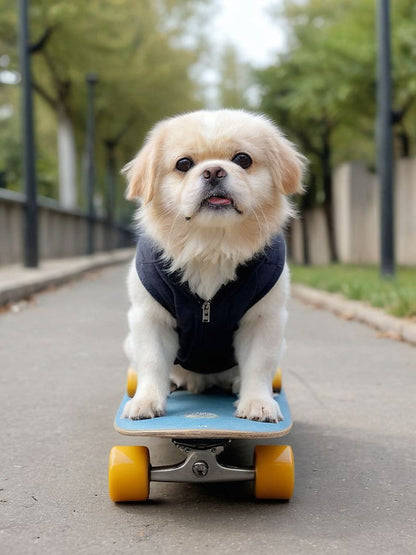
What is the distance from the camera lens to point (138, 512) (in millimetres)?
2852

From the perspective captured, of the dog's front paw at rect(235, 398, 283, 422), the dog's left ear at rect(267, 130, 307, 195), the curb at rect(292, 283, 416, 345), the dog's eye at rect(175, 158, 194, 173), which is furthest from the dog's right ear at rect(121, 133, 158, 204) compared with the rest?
the curb at rect(292, 283, 416, 345)

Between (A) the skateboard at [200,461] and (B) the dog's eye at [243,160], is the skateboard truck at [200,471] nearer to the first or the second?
(A) the skateboard at [200,461]

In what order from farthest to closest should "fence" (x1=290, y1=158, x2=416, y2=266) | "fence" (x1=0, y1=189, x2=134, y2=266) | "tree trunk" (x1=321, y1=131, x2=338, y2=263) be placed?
1. "tree trunk" (x1=321, y1=131, x2=338, y2=263)
2. "fence" (x1=290, y1=158, x2=416, y2=266)
3. "fence" (x1=0, y1=189, x2=134, y2=266)

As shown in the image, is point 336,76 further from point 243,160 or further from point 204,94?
point 204,94

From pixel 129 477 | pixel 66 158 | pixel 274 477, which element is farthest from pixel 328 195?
pixel 129 477

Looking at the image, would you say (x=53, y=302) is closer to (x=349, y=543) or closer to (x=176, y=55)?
(x=349, y=543)

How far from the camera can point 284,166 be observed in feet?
11.1

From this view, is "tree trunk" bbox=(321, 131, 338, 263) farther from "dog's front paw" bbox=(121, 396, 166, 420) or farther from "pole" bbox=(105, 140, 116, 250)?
→ "dog's front paw" bbox=(121, 396, 166, 420)

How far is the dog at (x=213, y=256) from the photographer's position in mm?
3156

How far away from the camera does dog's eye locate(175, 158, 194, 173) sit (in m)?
3.20

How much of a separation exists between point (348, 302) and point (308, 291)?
6.79ft

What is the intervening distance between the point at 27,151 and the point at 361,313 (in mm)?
9923

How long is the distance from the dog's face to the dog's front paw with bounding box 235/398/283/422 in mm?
721

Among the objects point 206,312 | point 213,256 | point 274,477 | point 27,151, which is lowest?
point 274,477
